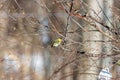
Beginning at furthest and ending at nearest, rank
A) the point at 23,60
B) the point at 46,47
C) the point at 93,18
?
the point at 23,60
the point at 46,47
the point at 93,18

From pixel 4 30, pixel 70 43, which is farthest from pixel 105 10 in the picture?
pixel 4 30

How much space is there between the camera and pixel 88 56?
706 cm

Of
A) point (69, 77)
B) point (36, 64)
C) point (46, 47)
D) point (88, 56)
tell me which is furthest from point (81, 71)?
point (36, 64)

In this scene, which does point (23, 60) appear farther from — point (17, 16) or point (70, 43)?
point (70, 43)

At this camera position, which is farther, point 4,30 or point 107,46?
point 4,30

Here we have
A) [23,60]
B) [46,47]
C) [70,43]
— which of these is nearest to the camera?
[70,43]

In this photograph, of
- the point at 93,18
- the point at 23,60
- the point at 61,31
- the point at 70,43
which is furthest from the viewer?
the point at 23,60

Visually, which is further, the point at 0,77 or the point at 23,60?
the point at 23,60

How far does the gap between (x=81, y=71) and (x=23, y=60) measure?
3474 millimetres

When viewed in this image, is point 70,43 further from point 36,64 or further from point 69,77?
point 36,64

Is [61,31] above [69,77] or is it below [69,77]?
above

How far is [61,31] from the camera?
7.49 meters

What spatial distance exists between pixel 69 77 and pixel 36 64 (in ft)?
8.36

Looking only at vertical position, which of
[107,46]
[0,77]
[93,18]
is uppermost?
[93,18]
